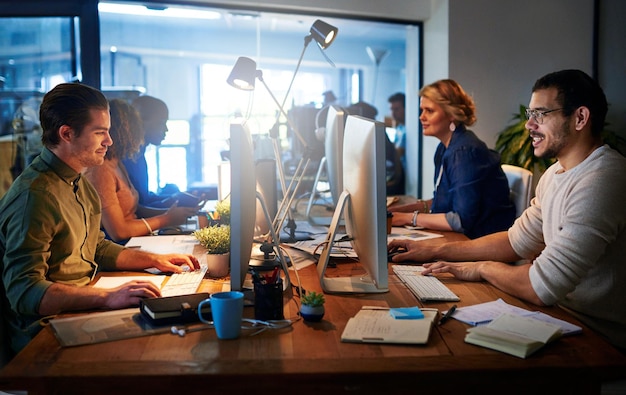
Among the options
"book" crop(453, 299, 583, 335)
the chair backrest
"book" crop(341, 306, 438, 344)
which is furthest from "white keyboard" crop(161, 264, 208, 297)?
the chair backrest

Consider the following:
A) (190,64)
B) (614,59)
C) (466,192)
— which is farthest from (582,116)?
(190,64)

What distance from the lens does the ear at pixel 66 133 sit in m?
1.92

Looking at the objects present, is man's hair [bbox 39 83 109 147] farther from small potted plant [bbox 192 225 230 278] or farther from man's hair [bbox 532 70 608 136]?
man's hair [bbox 532 70 608 136]

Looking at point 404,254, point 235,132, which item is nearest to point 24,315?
point 235,132

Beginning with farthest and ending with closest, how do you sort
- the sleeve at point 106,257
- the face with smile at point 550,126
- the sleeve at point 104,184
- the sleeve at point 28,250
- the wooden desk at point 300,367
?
the sleeve at point 104,184
the sleeve at point 106,257
the face with smile at point 550,126
the sleeve at point 28,250
the wooden desk at point 300,367

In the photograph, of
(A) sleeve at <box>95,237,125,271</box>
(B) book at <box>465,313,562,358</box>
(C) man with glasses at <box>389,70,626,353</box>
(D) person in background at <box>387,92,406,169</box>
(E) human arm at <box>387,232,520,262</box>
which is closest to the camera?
(B) book at <box>465,313,562,358</box>

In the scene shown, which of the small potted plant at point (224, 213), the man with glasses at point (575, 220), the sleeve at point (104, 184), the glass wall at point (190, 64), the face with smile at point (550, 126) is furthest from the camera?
→ the glass wall at point (190, 64)

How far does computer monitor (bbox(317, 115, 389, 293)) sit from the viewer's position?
163 cm

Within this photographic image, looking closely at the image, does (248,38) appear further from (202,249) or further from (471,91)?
(202,249)

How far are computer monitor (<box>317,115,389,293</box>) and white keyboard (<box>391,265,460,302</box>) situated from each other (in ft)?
0.36

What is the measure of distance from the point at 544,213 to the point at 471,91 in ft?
10.2

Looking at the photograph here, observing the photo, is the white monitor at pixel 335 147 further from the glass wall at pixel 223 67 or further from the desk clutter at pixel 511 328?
the glass wall at pixel 223 67

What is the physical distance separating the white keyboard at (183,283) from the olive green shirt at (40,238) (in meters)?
0.27

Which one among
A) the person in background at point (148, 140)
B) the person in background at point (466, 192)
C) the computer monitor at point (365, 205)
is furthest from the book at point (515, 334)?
the person in background at point (148, 140)
